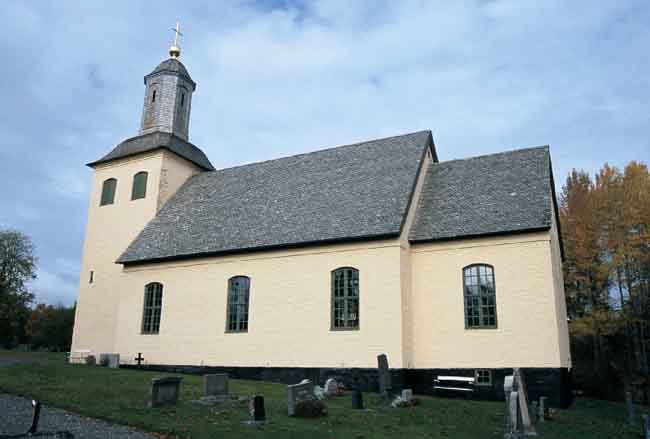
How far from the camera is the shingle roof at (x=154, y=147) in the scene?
27.1 meters

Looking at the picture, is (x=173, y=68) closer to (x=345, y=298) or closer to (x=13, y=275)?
(x=345, y=298)

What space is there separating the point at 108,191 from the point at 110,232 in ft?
7.80

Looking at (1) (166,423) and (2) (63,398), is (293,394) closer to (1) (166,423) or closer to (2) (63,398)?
(1) (166,423)

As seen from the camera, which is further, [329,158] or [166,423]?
[329,158]

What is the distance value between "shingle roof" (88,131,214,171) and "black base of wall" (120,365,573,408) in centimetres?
1140

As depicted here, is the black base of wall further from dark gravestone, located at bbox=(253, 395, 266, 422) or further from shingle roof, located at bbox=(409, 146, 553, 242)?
dark gravestone, located at bbox=(253, 395, 266, 422)

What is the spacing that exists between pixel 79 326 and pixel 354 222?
47.2ft

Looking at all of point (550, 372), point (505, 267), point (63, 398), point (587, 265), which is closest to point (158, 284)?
point (63, 398)

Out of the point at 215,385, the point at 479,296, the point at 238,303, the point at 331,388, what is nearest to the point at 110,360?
the point at 238,303

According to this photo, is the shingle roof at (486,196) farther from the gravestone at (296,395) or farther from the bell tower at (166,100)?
the bell tower at (166,100)

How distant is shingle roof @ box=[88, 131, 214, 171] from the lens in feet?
88.8

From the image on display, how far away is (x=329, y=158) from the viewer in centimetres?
2516

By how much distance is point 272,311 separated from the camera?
20.2 m

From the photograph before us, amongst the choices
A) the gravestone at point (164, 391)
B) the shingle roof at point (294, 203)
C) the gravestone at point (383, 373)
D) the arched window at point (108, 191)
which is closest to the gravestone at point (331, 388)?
the gravestone at point (383, 373)
